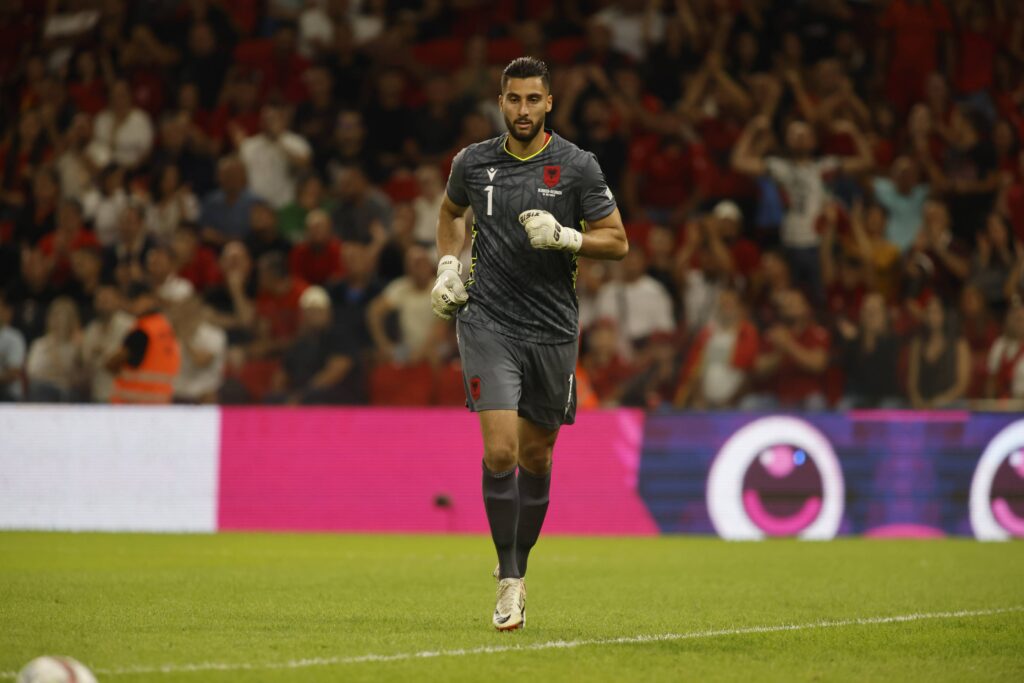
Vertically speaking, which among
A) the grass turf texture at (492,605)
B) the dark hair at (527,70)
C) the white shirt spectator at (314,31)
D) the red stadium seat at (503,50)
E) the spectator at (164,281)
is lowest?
the grass turf texture at (492,605)

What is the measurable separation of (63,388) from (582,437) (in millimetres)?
4600

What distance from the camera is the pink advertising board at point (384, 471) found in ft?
44.4

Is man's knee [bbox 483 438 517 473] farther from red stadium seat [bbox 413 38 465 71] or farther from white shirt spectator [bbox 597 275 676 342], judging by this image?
red stadium seat [bbox 413 38 465 71]

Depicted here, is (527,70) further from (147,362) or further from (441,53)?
(441,53)

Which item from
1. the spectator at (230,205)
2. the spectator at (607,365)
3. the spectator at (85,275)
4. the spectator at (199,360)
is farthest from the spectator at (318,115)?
the spectator at (607,365)

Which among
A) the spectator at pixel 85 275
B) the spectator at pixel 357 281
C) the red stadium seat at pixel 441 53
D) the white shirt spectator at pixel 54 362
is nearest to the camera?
the white shirt spectator at pixel 54 362

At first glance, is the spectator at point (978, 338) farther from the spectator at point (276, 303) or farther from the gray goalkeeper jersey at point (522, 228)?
the gray goalkeeper jersey at point (522, 228)

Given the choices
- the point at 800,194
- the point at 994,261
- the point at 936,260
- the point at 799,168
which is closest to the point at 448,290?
the point at 994,261

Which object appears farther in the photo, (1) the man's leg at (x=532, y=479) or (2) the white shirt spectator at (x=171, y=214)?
(2) the white shirt spectator at (x=171, y=214)

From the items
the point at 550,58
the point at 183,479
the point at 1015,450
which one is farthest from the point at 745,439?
the point at 550,58

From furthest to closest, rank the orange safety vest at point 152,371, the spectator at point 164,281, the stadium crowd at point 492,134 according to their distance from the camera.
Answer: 1. the spectator at point 164,281
2. the orange safety vest at point 152,371
3. the stadium crowd at point 492,134

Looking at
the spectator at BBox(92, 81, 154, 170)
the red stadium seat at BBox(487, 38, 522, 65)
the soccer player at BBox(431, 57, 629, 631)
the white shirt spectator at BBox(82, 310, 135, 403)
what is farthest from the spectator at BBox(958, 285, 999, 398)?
the spectator at BBox(92, 81, 154, 170)

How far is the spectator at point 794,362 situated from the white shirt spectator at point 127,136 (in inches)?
335

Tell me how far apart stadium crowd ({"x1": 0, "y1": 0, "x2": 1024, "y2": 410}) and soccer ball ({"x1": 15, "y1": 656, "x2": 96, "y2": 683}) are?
877 cm
